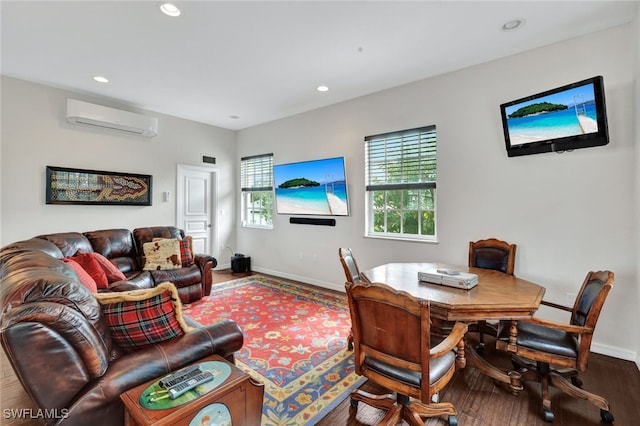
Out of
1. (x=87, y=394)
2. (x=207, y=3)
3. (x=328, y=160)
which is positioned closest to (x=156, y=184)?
(x=328, y=160)

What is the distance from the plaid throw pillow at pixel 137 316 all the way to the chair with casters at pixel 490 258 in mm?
2595

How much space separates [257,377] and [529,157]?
10.5 feet

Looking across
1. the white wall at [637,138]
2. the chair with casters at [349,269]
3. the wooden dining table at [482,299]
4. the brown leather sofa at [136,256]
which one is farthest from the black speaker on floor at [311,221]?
the white wall at [637,138]

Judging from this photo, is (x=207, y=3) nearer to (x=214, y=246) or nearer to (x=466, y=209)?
(x=466, y=209)

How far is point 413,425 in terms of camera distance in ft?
5.36

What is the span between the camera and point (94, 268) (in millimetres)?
2863

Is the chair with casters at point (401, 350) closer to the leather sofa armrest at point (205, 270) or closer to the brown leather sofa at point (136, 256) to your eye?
A: the brown leather sofa at point (136, 256)

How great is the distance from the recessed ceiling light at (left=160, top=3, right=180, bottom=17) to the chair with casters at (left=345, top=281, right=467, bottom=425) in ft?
8.41

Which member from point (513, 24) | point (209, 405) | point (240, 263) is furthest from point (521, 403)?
point (240, 263)

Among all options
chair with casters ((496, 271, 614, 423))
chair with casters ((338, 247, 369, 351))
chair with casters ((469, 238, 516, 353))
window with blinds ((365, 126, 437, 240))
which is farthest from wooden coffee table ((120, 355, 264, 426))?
window with blinds ((365, 126, 437, 240))

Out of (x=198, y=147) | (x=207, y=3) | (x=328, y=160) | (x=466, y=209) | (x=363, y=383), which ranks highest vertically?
(x=207, y=3)

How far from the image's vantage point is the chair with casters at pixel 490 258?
271 cm

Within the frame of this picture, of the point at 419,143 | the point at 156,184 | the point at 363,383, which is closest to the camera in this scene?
the point at 363,383

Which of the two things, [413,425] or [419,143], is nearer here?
[413,425]
